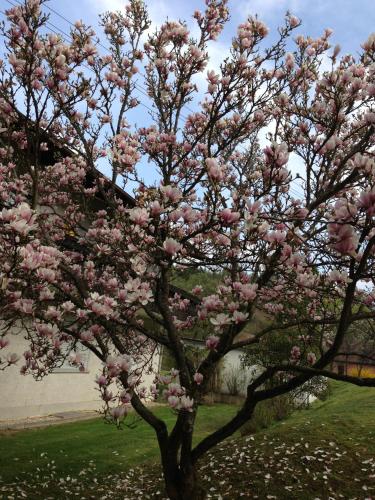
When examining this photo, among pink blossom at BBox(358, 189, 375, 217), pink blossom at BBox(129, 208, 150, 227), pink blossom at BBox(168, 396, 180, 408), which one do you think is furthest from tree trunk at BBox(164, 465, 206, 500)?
pink blossom at BBox(358, 189, 375, 217)

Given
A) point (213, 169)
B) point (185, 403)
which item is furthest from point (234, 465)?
point (213, 169)

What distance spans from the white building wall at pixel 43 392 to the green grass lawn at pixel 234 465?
1.53 meters

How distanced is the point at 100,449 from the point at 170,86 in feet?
20.1

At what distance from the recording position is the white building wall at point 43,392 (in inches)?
405

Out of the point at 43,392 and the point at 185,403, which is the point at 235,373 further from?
the point at 185,403

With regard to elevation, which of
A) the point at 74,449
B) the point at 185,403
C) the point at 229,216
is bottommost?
the point at 74,449

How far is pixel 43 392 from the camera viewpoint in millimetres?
11297

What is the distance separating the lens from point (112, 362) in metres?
3.23

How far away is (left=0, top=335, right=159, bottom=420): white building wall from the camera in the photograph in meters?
10.3

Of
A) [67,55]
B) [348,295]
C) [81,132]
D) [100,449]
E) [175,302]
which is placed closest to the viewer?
[348,295]

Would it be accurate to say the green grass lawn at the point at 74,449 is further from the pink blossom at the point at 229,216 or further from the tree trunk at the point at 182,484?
the pink blossom at the point at 229,216

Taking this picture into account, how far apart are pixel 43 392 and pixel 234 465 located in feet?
21.8

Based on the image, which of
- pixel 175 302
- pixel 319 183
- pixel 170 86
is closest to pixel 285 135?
pixel 319 183

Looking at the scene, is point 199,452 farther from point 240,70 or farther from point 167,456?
point 240,70
